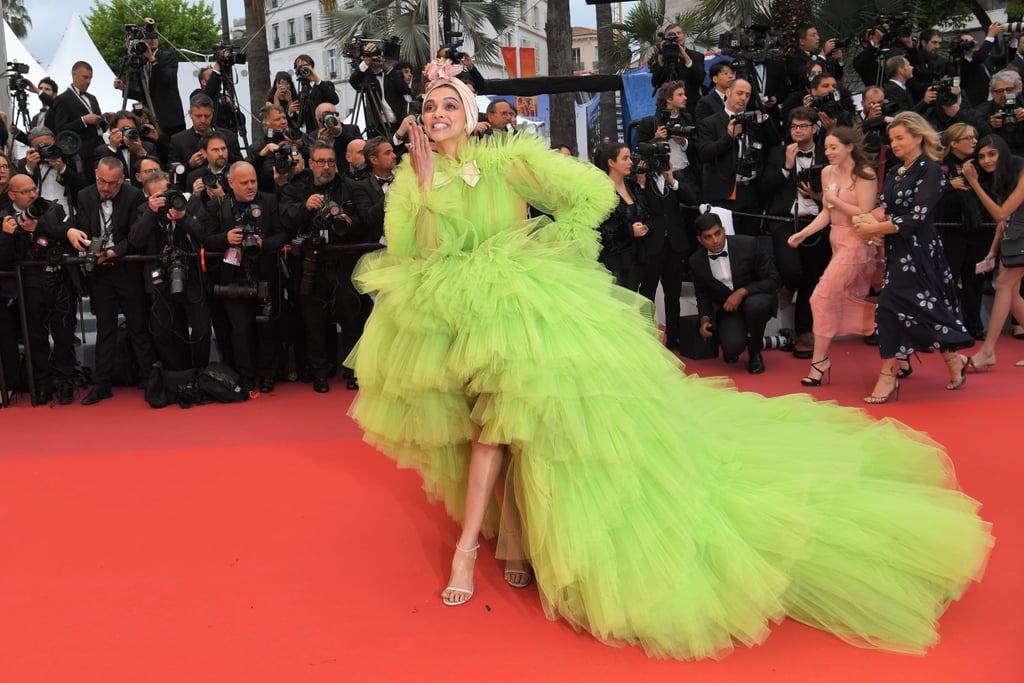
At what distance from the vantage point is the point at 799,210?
23.5 ft

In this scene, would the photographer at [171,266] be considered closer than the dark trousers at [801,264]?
Yes

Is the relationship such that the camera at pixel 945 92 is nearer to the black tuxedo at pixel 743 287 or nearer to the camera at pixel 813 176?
the camera at pixel 813 176

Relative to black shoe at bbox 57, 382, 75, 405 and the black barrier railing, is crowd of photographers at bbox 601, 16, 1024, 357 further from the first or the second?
black shoe at bbox 57, 382, 75, 405

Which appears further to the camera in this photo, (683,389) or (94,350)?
(94,350)

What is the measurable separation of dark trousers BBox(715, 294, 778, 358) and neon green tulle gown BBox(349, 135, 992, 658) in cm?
329

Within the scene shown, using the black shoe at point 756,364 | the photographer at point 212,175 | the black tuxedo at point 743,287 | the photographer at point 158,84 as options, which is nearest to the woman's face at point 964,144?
the black tuxedo at point 743,287

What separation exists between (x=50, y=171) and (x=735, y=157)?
18.6 ft

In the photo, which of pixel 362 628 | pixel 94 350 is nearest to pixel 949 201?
pixel 362 628

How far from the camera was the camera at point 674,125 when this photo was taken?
7.39 meters

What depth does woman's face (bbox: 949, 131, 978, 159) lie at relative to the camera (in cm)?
680

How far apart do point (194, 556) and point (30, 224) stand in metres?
3.93

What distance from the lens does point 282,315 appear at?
6.87 meters

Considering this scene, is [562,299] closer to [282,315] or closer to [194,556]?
[194,556]

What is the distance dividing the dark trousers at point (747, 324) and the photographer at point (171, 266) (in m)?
3.83
